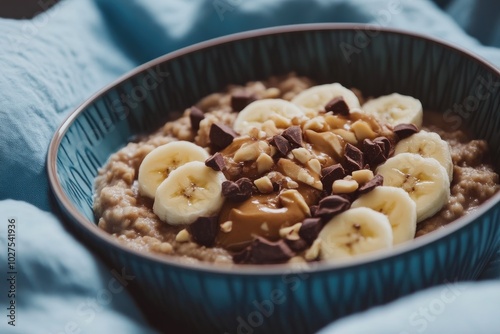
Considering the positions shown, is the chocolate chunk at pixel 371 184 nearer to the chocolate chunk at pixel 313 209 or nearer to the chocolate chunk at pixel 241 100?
the chocolate chunk at pixel 313 209

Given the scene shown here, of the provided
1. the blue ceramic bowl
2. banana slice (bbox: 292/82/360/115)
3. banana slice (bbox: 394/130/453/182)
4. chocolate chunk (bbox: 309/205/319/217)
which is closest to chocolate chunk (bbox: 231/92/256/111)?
banana slice (bbox: 292/82/360/115)

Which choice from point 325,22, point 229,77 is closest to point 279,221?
point 229,77

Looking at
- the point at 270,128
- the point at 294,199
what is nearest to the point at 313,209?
the point at 294,199

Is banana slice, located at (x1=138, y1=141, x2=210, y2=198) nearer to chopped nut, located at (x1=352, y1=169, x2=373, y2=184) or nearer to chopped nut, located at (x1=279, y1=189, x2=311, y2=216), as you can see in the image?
chopped nut, located at (x1=279, y1=189, x2=311, y2=216)

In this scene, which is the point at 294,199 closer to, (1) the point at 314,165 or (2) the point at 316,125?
(1) the point at 314,165

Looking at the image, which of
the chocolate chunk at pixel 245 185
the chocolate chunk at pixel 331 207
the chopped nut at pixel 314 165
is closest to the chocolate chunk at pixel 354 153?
the chopped nut at pixel 314 165

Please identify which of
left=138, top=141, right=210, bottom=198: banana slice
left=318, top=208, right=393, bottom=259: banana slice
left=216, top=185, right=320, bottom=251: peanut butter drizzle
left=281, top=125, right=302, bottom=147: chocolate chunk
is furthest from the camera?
left=138, top=141, right=210, bottom=198: banana slice
